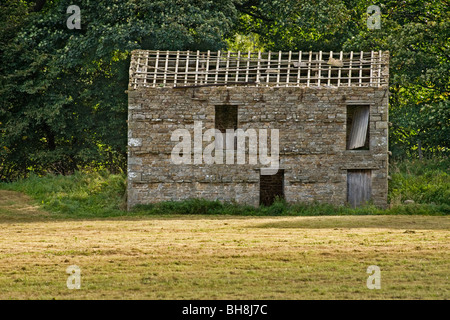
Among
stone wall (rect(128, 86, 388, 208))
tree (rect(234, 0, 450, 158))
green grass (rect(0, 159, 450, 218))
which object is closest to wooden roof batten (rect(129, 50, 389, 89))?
stone wall (rect(128, 86, 388, 208))

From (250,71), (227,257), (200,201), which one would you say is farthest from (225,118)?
(227,257)

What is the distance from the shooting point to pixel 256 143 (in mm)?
26922

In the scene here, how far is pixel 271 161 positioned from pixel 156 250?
386 inches

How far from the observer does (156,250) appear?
17.8 m

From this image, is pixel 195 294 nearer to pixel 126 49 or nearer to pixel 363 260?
pixel 363 260

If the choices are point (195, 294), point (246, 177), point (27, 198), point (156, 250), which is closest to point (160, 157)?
point (246, 177)

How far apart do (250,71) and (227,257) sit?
42.0ft

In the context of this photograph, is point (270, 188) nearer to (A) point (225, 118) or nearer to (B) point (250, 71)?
(A) point (225, 118)

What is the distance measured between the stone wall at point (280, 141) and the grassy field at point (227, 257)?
205cm

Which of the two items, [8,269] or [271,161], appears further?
[271,161]

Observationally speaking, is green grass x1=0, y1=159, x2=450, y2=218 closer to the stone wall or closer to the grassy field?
the stone wall

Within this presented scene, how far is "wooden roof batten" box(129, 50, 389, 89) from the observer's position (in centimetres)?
2734

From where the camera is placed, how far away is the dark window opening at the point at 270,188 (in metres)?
28.5
